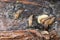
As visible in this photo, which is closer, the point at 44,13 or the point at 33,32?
the point at 33,32

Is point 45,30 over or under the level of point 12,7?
under

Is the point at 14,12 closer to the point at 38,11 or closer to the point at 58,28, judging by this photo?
the point at 38,11

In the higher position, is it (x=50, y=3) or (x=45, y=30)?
(x=50, y=3)

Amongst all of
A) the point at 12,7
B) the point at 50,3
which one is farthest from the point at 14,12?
the point at 50,3

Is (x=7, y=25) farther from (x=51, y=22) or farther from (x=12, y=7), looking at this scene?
(x=51, y=22)

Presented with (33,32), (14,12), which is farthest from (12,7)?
(33,32)

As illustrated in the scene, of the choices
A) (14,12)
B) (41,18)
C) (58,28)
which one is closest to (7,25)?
(14,12)

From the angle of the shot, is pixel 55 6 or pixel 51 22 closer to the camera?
pixel 51 22

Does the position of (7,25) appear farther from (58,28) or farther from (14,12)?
(58,28)
